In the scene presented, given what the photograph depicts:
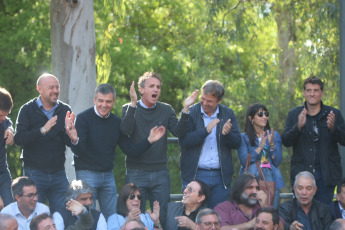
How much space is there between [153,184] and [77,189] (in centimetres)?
82

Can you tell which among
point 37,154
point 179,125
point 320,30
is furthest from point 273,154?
point 320,30

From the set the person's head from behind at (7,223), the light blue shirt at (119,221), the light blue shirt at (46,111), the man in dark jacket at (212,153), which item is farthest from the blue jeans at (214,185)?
the person's head from behind at (7,223)

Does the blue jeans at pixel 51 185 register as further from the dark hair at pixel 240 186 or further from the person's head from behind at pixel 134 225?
the dark hair at pixel 240 186

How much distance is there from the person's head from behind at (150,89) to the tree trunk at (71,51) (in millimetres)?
1398

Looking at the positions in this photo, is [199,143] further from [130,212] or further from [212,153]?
[130,212]

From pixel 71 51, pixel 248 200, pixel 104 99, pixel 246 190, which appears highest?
pixel 71 51

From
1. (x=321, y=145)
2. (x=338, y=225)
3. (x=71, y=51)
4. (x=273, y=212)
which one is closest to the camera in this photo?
(x=338, y=225)

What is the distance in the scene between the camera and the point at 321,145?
295 inches

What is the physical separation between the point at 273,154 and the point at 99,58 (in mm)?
3068

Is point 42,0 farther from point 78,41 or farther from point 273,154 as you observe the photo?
point 273,154

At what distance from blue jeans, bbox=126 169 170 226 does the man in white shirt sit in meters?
0.95

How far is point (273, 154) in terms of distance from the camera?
748 cm

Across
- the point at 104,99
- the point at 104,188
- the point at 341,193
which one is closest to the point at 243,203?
the point at 341,193

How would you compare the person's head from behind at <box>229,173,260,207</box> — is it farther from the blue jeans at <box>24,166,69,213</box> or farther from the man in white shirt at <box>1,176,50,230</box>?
the man in white shirt at <box>1,176,50,230</box>
